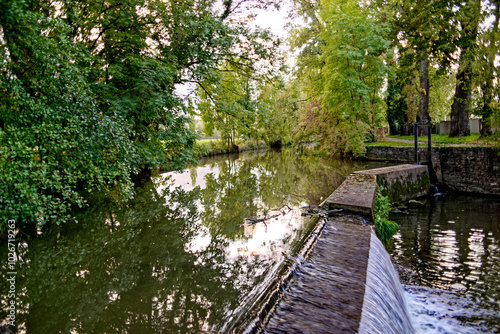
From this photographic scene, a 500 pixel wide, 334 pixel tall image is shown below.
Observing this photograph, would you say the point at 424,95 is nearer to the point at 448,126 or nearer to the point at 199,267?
the point at 448,126

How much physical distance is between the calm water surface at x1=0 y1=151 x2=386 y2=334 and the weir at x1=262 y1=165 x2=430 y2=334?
44 cm

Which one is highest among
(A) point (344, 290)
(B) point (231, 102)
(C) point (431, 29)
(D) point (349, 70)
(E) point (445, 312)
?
(D) point (349, 70)

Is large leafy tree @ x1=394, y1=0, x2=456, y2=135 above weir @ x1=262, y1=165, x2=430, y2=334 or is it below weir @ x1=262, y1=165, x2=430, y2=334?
above

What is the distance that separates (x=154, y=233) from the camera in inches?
248

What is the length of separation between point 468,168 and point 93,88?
42.3 feet

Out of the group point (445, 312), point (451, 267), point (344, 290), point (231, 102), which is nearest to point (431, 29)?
point (231, 102)

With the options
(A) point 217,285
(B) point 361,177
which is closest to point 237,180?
(B) point 361,177

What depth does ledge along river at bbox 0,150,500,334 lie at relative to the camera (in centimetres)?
326

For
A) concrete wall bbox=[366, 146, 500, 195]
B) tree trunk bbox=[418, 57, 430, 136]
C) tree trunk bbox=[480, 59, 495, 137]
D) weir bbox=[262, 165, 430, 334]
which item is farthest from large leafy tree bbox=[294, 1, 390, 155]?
weir bbox=[262, 165, 430, 334]

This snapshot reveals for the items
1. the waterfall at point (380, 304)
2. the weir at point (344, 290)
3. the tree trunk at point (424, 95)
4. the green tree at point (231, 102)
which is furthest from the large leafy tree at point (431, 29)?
the waterfall at point (380, 304)

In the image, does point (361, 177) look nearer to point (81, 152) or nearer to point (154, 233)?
point (154, 233)

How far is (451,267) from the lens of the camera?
5.09 m

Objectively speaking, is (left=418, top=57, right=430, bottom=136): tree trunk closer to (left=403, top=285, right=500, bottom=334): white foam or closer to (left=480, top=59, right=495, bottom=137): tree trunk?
(left=480, top=59, right=495, bottom=137): tree trunk

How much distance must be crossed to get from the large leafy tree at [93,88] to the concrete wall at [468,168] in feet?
28.0
